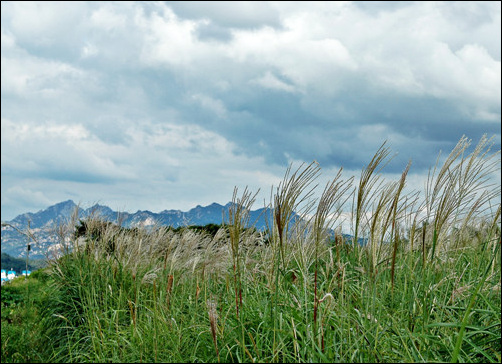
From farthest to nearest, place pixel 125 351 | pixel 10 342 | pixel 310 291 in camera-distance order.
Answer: pixel 10 342
pixel 310 291
pixel 125 351

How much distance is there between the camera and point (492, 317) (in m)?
3.77

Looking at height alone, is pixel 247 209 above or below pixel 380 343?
above

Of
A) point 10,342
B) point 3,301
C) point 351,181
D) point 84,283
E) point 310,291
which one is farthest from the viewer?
point 3,301

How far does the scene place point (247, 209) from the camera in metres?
3.28

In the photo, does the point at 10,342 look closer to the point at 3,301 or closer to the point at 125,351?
the point at 125,351

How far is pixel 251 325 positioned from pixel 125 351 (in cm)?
112

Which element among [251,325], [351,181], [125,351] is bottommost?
[125,351]

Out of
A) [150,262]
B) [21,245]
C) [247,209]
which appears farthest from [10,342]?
[247,209]

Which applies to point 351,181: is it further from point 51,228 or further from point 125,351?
point 51,228

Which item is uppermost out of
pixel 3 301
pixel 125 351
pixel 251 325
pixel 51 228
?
pixel 51 228

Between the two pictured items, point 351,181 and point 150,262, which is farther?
point 150,262

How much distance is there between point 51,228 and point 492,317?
19.0 ft

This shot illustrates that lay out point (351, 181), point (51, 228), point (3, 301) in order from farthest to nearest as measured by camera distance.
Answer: point (3, 301) → point (51, 228) → point (351, 181)

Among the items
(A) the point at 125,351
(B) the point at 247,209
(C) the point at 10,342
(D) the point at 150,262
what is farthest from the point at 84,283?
(B) the point at 247,209
